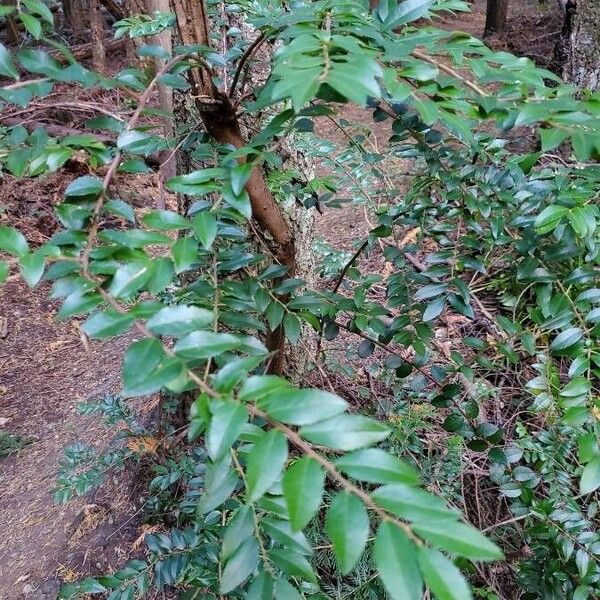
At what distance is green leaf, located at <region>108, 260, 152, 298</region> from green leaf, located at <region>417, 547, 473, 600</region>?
1.17 ft

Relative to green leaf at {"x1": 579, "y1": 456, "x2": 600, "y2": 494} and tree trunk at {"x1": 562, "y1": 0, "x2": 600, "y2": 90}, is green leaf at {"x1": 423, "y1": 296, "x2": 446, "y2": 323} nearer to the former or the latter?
green leaf at {"x1": 579, "y1": 456, "x2": 600, "y2": 494}

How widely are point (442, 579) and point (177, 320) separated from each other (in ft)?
0.94

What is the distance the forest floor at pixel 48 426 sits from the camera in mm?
1740

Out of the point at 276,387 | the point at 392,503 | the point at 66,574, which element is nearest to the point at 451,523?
the point at 392,503

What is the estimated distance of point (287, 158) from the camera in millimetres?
1453

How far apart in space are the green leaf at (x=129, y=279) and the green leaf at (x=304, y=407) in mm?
201

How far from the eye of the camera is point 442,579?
334 mm

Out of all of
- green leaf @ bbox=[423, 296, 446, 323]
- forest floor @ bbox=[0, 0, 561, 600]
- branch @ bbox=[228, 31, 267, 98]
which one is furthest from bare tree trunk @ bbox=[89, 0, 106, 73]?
green leaf @ bbox=[423, 296, 446, 323]

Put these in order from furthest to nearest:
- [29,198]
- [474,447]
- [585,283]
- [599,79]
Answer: [29,198], [599,79], [474,447], [585,283]

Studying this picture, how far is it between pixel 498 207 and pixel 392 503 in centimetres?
73

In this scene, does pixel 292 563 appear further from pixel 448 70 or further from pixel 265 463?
pixel 448 70

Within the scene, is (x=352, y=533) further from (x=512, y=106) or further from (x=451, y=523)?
(x=512, y=106)

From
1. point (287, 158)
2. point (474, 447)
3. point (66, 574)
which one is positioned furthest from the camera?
point (66, 574)

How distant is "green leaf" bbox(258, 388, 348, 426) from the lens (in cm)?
39
